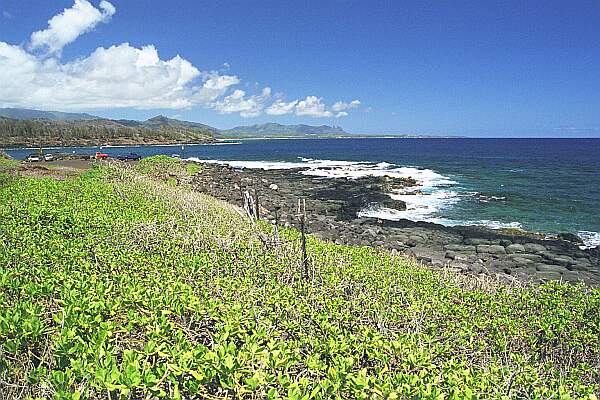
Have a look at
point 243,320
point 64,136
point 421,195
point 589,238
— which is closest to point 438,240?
point 589,238

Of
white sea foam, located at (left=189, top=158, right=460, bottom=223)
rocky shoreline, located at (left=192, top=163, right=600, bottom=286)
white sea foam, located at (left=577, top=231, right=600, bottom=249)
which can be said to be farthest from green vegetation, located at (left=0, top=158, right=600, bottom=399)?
white sea foam, located at (left=189, top=158, right=460, bottom=223)

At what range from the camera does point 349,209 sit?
25.6 metres

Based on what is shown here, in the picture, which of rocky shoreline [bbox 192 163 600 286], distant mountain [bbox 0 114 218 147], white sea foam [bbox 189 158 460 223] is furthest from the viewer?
distant mountain [bbox 0 114 218 147]

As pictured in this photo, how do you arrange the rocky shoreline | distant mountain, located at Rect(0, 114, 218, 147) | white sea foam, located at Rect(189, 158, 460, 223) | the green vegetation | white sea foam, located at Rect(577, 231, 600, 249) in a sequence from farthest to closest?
distant mountain, located at Rect(0, 114, 218, 147) → white sea foam, located at Rect(189, 158, 460, 223) → white sea foam, located at Rect(577, 231, 600, 249) → the rocky shoreline → the green vegetation

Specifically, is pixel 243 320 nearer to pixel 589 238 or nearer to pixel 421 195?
pixel 589 238

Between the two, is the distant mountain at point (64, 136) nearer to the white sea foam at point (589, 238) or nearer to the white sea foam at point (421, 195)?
the white sea foam at point (421, 195)

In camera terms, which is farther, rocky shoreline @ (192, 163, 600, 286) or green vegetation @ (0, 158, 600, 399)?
rocky shoreline @ (192, 163, 600, 286)

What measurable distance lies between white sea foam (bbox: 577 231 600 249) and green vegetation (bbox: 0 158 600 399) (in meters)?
10.6

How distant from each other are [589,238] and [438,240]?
6.74 meters

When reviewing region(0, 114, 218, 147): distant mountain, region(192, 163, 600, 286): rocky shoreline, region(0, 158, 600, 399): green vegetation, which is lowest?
region(192, 163, 600, 286): rocky shoreline

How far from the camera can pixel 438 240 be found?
1870cm

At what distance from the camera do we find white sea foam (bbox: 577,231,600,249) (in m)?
18.0

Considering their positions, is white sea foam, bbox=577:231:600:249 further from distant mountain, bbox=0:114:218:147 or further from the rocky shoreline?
distant mountain, bbox=0:114:218:147

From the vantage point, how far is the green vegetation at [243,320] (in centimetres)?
316
